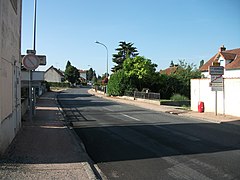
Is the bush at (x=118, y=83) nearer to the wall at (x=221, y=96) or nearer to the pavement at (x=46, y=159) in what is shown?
the wall at (x=221, y=96)

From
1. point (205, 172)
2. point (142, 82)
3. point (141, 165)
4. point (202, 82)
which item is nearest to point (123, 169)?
point (141, 165)

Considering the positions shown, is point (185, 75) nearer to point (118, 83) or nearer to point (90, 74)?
point (118, 83)

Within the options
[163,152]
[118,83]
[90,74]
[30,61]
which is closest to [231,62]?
[118,83]

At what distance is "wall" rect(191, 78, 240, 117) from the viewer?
59.7 ft

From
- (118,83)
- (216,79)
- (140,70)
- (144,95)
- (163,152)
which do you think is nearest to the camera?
(163,152)

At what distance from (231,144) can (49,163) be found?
588 cm

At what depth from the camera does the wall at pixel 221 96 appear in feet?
59.7

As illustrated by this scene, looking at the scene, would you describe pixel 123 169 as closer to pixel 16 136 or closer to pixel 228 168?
pixel 228 168

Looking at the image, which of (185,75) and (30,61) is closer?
(30,61)

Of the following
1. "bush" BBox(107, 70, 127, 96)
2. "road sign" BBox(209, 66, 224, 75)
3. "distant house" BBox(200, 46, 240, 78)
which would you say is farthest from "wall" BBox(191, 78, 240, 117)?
"distant house" BBox(200, 46, 240, 78)

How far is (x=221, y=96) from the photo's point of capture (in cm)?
1939

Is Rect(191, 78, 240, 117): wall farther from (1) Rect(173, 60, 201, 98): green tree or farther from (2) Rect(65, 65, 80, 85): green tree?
(2) Rect(65, 65, 80, 85): green tree

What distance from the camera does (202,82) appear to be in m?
22.0

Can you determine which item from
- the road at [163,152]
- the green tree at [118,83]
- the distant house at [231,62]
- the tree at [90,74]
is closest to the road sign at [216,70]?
the road at [163,152]
